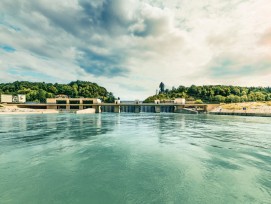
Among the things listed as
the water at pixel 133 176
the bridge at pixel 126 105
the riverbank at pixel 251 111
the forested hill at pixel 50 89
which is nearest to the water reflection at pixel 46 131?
the water at pixel 133 176

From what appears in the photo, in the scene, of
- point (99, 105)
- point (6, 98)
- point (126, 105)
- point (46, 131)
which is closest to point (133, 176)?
point (46, 131)

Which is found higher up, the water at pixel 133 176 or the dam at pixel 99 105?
the dam at pixel 99 105

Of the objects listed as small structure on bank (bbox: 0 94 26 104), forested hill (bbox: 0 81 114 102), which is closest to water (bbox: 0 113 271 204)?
small structure on bank (bbox: 0 94 26 104)

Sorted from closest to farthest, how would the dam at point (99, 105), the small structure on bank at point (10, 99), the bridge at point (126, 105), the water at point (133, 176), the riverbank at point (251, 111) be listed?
the water at point (133, 176) < the riverbank at point (251, 111) < the bridge at point (126, 105) < the dam at point (99, 105) < the small structure on bank at point (10, 99)

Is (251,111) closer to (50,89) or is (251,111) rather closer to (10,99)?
(10,99)

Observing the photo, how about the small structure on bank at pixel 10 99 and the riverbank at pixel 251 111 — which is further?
the small structure on bank at pixel 10 99

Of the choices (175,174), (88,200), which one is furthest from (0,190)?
(175,174)

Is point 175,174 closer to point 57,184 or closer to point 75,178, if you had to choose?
point 75,178

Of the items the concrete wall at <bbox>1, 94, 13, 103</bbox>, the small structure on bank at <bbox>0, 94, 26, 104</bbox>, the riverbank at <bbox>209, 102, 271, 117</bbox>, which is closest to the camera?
the riverbank at <bbox>209, 102, 271, 117</bbox>

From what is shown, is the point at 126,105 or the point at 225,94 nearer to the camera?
the point at 126,105

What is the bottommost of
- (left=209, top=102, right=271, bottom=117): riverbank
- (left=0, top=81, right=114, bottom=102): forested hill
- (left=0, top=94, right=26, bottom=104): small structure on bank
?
(left=209, top=102, right=271, bottom=117): riverbank

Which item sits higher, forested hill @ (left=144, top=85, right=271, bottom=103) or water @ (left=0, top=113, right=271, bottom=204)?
Answer: forested hill @ (left=144, top=85, right=271, bottom=103)

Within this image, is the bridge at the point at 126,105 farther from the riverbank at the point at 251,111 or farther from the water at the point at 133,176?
the water at the point at 133,176

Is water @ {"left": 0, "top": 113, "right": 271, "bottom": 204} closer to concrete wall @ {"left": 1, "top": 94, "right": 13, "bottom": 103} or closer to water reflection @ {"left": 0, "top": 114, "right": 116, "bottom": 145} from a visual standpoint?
water reflection @ {"left": 0, "top": 114, "right": 116, "bottom": 145}
